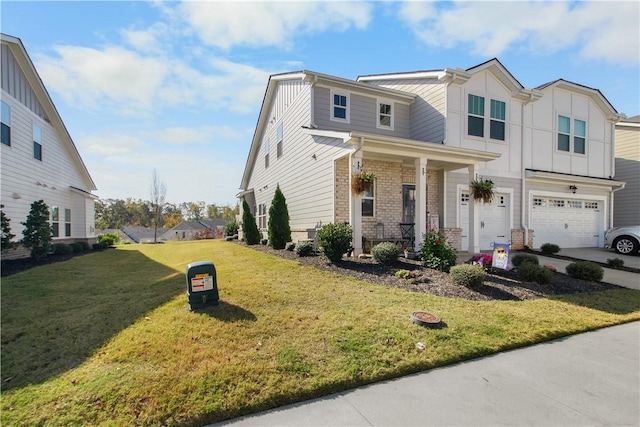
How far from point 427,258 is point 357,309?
394 cm

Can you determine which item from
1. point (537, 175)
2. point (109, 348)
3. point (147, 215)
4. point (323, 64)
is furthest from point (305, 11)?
point (147, 215)

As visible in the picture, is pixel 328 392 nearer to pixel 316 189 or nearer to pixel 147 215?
pixel 316 189

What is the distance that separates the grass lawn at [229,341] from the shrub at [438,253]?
82.4 inches

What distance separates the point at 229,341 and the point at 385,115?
11.3 m

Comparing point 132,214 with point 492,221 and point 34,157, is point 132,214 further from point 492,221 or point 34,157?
point 492,221

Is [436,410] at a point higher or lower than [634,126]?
lower

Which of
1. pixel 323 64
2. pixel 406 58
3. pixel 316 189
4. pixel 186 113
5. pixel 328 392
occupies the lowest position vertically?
pixel 328 392

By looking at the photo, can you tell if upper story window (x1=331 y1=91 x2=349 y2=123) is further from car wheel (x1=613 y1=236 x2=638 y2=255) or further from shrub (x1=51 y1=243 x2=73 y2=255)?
car wheel (x1=613 y1=236 x2=638 y2=255)

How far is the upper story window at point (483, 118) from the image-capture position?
1235 centimetres

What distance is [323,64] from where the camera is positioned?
1220 centimetres

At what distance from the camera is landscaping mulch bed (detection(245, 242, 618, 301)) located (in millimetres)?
6262

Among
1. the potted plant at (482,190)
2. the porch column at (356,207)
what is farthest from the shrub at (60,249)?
the potted plant at (482,190)

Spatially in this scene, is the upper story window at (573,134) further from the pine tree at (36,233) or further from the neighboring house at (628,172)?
the pine tree at (36,233)

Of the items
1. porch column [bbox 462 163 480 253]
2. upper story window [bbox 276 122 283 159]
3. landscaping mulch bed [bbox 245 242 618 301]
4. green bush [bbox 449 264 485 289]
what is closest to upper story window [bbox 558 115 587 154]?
porch column [bbox 462 163 480 253]
